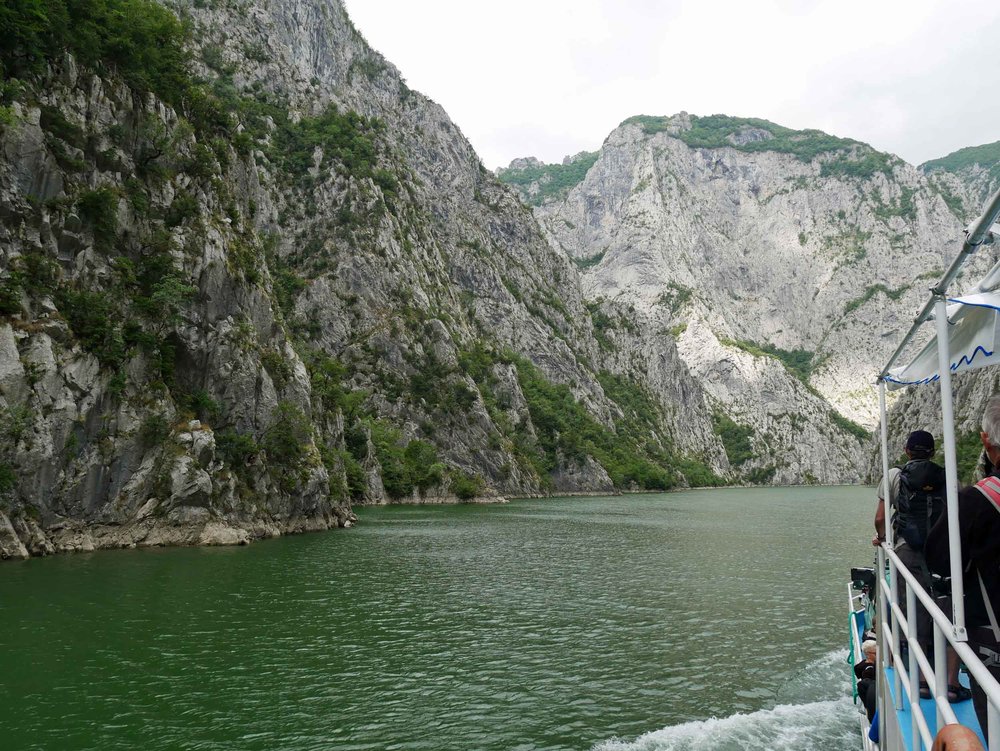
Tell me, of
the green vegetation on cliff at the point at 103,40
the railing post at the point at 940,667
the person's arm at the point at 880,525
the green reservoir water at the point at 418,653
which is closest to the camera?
the railing post at the point at 940,667

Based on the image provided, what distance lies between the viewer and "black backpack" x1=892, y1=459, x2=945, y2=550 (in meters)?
8.20

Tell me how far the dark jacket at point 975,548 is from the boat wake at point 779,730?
8509 millimetres

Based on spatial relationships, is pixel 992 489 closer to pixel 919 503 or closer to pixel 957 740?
pixel 957 740

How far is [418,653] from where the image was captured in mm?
19156

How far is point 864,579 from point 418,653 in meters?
11.7

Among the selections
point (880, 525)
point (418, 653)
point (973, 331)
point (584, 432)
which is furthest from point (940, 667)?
point (584, 432)

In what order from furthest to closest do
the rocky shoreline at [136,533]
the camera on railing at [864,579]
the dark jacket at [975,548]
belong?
the rocky shoreline at [136,533], the camera on railing at [864,579], the dark jacket at [975,548]

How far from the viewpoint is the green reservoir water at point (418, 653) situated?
45.2 ft

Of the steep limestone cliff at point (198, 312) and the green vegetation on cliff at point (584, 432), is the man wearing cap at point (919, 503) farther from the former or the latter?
the green vegetation on cliff at point (584, 432)

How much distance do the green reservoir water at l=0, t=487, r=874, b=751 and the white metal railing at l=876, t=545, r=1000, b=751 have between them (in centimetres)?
567

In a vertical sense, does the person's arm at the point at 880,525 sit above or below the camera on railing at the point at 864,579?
above

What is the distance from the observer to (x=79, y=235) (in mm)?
40844

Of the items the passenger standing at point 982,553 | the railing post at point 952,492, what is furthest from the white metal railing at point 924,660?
the passenger standing at point 982,553

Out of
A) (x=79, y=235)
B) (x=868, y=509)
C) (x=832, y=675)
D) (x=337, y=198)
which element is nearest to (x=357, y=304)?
(x=337, y=198)
